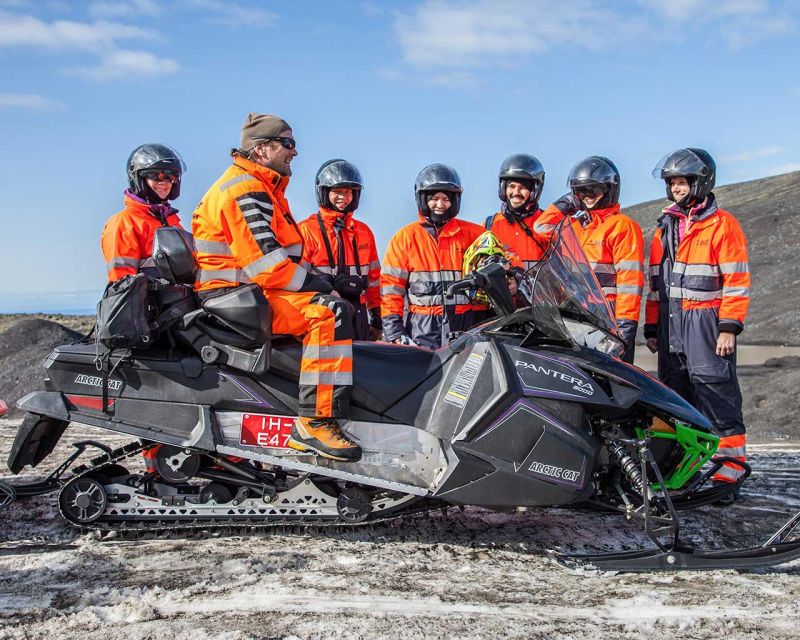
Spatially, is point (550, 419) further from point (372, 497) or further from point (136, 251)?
point (136, 251)

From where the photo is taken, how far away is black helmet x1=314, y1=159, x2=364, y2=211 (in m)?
6.17

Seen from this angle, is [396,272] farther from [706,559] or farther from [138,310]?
[706,559]

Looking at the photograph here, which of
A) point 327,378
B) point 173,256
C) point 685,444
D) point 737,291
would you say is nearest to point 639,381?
point 685,444

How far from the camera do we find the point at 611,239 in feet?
19.1

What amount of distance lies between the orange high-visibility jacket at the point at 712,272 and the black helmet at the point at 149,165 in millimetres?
3534

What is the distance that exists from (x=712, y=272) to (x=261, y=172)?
3.21 metres

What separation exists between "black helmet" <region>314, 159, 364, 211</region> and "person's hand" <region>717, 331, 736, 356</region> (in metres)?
2.83

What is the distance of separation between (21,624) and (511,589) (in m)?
2.01

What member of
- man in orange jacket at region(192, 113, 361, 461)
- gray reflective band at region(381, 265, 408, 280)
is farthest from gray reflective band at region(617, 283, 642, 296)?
man in orange jacket at region(192, 113, 361, 461)

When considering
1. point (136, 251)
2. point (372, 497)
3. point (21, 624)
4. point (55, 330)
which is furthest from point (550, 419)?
point (55, 330)

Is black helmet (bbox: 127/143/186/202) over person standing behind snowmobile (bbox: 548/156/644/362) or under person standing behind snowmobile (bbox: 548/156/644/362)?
over

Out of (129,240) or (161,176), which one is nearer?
(129,240)

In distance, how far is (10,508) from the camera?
474 cm

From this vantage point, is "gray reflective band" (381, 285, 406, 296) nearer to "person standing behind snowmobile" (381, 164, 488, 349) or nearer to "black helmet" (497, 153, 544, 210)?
"person standing behind snowmobile" (381, 164, 488, 349)
